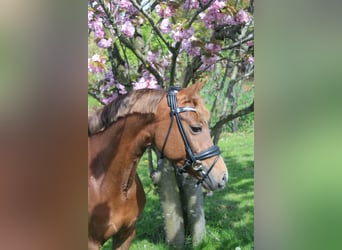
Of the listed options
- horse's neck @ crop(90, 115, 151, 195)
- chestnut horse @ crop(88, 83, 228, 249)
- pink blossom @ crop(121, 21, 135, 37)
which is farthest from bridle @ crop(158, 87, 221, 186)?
pink blossom @ crop(121, 21, 135, 37)

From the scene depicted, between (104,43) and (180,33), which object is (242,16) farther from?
(104,43)

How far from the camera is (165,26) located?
5.79 feet

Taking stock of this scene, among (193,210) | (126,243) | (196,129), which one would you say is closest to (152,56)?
(196,129)

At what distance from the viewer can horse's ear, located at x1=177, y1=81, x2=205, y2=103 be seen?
1699mm

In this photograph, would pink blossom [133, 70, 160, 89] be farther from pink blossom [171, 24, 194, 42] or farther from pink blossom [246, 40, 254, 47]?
pink blossom [246, 40, 254, 47]

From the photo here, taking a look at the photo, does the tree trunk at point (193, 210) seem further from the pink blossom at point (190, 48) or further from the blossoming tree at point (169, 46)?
the pink blossom at point (190, 48)

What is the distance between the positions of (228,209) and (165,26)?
0.84 metres

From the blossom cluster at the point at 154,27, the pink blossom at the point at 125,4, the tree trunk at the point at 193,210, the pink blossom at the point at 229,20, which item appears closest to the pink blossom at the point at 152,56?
the blossom cluster at the point at 154,27

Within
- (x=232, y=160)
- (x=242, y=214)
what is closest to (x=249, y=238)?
(x=242, y=214)
